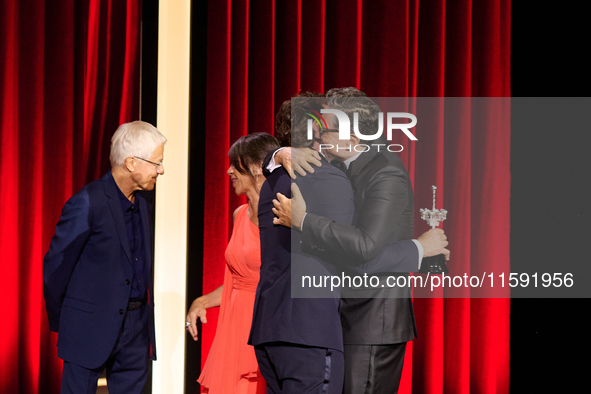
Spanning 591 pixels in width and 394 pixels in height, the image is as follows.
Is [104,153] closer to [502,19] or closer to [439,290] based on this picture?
[439,290]

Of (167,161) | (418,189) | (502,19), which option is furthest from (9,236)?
(502,19)

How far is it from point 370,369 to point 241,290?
28.3 inches

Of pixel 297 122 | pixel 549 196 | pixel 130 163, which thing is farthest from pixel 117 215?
pixel 549 196

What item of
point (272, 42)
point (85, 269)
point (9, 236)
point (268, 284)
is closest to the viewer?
point (268, 284)

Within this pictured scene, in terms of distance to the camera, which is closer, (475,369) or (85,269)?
(85,269)

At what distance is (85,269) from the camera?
1852 millimetres

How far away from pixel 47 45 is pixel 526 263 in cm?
294

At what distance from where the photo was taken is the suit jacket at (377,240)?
5.11ft

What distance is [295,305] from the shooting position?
140cm

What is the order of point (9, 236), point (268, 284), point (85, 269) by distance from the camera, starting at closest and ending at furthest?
point (268, 284) < point (85, 269) < point (9, 236)

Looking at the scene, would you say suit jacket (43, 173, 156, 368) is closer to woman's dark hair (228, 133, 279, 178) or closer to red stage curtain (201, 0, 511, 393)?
woman's dark hair (228, 133, 279, 178)

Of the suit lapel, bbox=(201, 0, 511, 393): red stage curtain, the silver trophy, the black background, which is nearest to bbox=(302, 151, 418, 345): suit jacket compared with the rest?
the suit lapel

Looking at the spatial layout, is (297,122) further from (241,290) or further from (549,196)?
(549,196)

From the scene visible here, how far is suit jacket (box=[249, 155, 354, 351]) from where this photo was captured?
1391 millimetres
